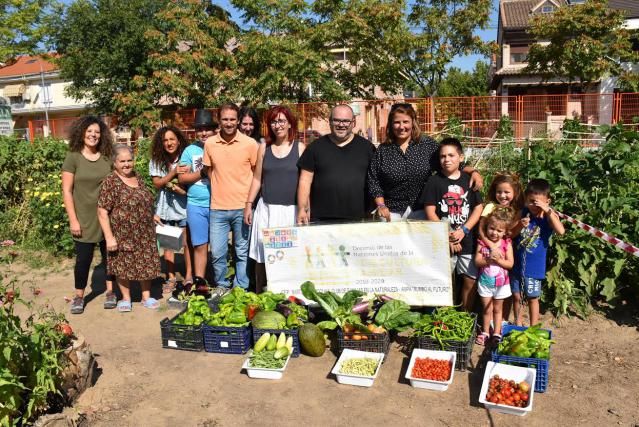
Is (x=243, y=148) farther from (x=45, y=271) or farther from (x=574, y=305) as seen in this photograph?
(x=45, y=271)

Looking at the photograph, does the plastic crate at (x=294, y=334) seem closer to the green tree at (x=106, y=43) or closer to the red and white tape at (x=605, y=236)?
the red and white tape at (x=605, y=236)

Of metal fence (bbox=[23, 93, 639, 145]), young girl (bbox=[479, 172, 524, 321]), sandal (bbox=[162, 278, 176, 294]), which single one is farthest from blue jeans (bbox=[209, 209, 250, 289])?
metal fence (bbox=[23, 93, 639, 145])

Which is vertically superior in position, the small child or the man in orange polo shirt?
the man in orange polo shirt

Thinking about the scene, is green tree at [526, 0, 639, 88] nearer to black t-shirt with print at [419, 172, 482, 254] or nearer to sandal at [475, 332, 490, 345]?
black t-shirt with print at [419, 172, 482, 254]

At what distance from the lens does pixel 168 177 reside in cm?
564

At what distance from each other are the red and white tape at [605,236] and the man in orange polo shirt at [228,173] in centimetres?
307

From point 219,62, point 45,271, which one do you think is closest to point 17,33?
point 219,62

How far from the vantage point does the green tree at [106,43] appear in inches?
1052

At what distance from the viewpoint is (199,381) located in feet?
13.7

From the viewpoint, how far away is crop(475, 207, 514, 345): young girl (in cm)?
438

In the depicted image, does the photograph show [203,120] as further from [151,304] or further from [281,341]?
[281,341]

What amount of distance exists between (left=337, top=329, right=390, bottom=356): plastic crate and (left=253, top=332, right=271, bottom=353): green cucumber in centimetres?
61

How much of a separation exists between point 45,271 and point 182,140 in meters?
3.36

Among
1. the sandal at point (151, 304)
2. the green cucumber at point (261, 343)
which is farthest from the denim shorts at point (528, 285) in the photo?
the sandal at point (151, 304)
